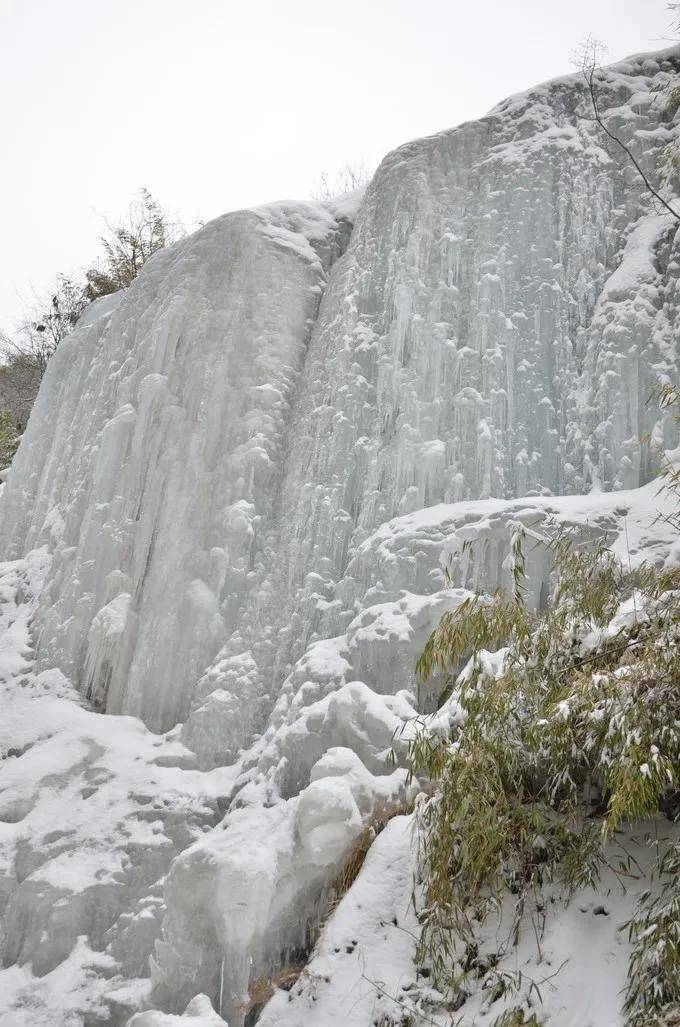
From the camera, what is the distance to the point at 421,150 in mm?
10320

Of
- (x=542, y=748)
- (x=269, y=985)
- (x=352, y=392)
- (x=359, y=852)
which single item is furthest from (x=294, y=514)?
(x=542, y=748)

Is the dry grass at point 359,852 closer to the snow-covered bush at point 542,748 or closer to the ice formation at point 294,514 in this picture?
the ice formation at point 294,514

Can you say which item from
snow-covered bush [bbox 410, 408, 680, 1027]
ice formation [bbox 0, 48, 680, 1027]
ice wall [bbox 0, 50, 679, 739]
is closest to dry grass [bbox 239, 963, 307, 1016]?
ice formation [bbox 0, 48, 680, 1027]

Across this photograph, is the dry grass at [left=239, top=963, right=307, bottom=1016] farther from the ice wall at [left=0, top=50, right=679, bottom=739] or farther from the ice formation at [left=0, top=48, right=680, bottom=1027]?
the ice wall at [left=0, top=50, right=679, bottom=739]

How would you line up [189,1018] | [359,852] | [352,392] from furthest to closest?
1. [352,392]
2. [359,852]
3. [189,1018]

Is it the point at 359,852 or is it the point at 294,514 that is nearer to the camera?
the point at 359,852

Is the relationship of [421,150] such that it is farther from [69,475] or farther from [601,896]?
[601,896]

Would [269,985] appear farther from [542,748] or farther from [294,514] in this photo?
[294,514]

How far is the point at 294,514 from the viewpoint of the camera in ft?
31.1

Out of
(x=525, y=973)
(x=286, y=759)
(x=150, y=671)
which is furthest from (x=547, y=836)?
(x=150, y=671)

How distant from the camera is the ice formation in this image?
6.65m

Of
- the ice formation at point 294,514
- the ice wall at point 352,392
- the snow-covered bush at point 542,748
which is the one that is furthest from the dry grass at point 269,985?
the ice wall at point 352,392

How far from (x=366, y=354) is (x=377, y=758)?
4.85 m

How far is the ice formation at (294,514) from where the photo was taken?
6652 mm
